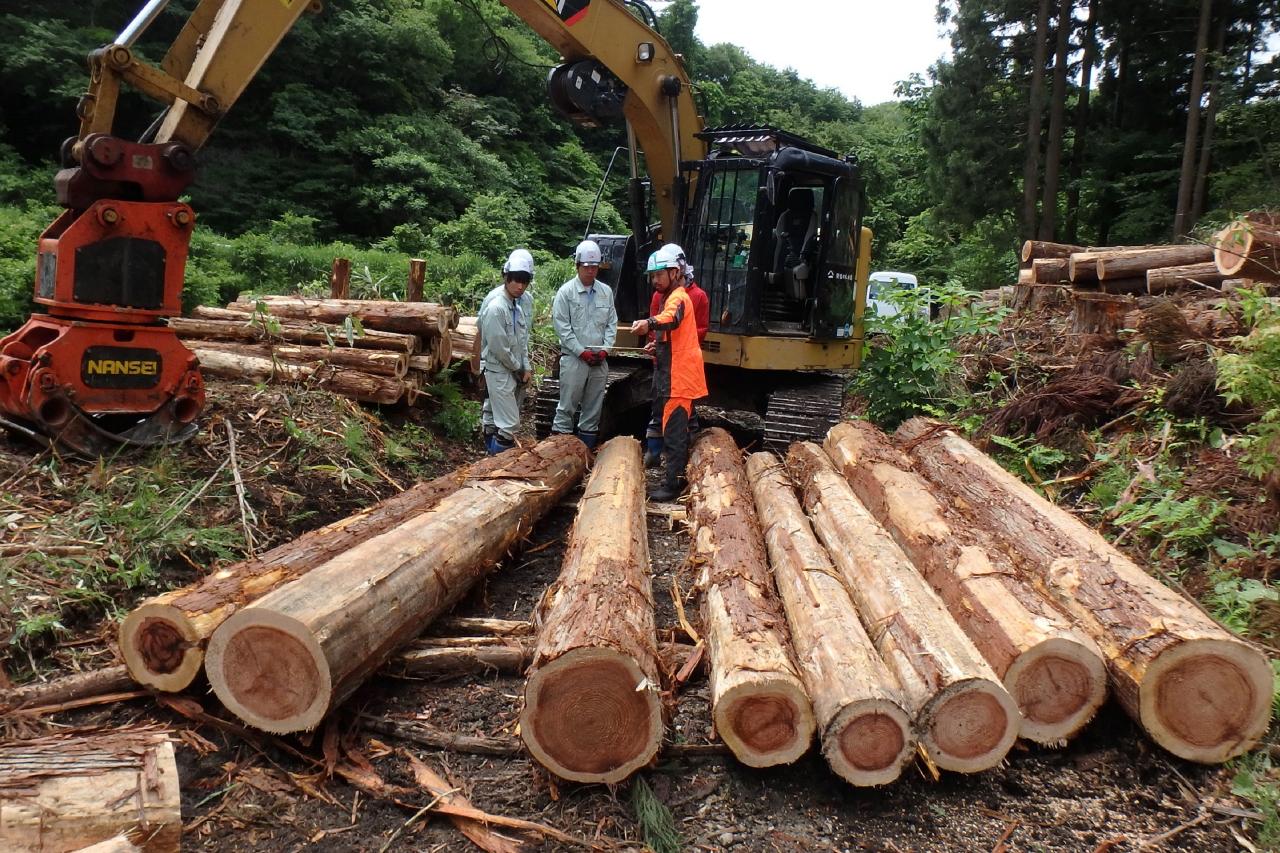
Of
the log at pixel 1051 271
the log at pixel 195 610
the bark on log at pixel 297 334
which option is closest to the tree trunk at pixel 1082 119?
the log at pixel 1051 271

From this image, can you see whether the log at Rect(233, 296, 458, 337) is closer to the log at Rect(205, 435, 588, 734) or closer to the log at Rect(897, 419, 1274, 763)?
the log at Rect(205, 435, 588, 734)

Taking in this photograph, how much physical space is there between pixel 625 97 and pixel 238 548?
493 cm

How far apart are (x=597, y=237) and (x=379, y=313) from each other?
102 inches

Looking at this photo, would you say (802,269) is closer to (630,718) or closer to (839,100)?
(630,718)

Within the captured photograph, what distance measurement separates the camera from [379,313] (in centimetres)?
779

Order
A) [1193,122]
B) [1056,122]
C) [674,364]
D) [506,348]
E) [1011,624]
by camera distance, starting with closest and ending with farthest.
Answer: [1011,624] → [674,364] → [506,348] → [1193,122] → [1056,122]

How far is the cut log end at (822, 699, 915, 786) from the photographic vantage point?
3.08 meters

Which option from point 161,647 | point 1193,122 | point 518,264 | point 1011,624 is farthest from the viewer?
point 1193,122

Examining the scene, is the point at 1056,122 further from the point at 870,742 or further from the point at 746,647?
the point at 870,742

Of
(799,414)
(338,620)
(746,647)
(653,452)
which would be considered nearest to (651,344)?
(653,452)

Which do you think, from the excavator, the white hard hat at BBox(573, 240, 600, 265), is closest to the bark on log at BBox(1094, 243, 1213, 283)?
the excavator

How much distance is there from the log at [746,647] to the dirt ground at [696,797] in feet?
0.65

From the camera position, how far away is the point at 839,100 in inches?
2343

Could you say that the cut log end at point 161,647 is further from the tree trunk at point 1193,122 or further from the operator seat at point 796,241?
the tree trunk at point 1193,122
